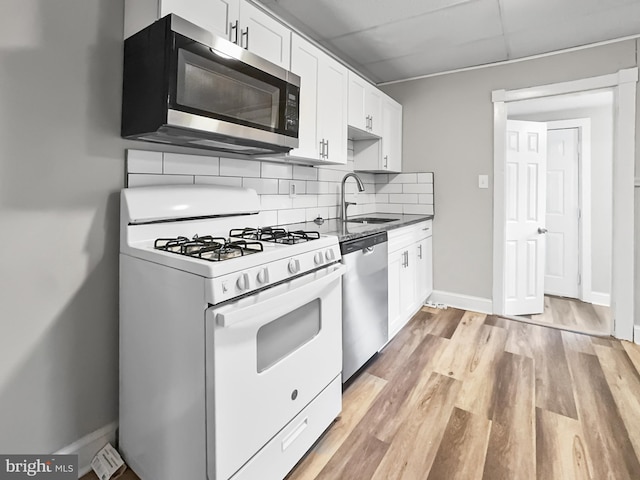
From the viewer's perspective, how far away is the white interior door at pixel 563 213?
389cm

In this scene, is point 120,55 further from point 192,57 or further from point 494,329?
point 494,329

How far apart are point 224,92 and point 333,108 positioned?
1049 mm

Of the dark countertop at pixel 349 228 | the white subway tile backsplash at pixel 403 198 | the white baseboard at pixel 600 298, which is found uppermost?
the white subway tile backsplash at pixel 403 198

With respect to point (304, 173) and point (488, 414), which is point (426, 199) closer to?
point (304, 173)

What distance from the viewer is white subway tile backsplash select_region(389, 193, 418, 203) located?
3508mm

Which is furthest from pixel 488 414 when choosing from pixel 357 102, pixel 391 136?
pixel 391 136

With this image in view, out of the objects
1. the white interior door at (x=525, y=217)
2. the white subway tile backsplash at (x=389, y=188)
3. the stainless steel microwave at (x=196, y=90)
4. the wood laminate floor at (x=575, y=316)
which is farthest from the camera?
the white subway tile backsplash at (x=389, y=188)

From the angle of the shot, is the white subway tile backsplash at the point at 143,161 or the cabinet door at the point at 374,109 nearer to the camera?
the white subway tile backsplash at the point at 143,161

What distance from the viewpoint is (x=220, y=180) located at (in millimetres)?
1898

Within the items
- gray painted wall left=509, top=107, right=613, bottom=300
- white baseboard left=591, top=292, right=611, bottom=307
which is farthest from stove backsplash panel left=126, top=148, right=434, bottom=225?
white baseboard left=591, top=292, right=611, bottom=307

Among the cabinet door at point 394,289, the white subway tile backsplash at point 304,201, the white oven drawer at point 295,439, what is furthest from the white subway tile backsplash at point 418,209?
the white oven drawer at point 295,439

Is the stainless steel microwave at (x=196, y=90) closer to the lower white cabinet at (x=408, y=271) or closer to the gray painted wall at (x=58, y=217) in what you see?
the gray painted wall at (x=58, y=217)

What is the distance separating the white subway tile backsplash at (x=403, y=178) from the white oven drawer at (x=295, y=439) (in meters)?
2.39

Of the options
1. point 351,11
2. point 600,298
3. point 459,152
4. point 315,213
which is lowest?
point 600,298
